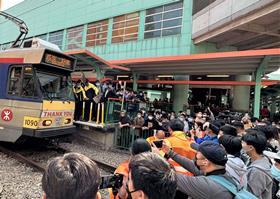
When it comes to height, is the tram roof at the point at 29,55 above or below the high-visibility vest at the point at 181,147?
above

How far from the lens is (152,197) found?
5.13ft

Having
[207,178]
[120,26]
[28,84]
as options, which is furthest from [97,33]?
[207,178]

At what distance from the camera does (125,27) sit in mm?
20953

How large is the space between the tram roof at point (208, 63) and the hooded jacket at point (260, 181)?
7.56 metres

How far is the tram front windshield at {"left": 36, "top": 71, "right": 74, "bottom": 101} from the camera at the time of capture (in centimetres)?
733

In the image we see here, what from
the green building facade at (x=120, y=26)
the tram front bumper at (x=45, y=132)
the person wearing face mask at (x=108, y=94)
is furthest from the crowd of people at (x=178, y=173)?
the green building facade at (x=120, y=26)

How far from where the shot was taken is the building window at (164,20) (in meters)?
17.4

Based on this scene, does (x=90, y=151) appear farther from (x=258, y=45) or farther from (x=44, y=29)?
(x=44, y=29)

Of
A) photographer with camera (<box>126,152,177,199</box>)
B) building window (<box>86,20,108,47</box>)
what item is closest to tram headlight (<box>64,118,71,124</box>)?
photographer with camera (<box>126,152,177,199</box>)

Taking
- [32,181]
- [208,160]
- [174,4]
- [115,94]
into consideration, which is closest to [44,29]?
[174,4]

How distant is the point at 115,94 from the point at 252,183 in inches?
330

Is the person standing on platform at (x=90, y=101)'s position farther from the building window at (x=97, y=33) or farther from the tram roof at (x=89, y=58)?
the building window at (x=97, y=33)

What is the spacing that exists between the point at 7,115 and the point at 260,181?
7.08 meters

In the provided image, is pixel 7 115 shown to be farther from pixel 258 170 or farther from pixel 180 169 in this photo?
pixel 258 170
